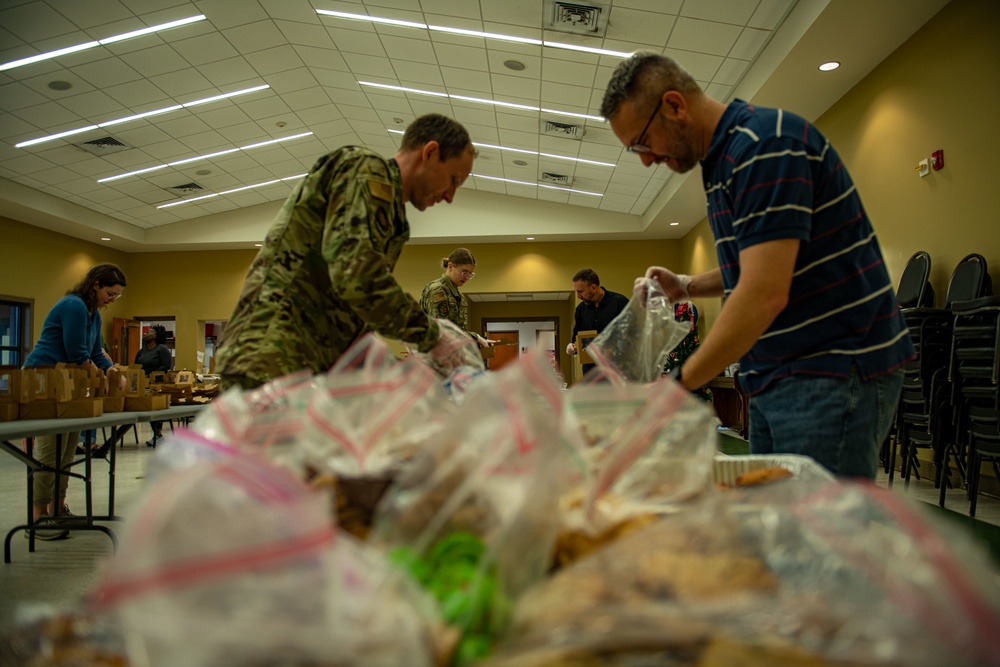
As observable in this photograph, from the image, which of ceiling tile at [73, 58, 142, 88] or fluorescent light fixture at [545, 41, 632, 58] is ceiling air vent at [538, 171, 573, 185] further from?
ceiling tile at [73, 58, 142, 88]

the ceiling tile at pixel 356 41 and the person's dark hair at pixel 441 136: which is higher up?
the ceiling tile at pixel 356 41

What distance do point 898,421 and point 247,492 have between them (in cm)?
455

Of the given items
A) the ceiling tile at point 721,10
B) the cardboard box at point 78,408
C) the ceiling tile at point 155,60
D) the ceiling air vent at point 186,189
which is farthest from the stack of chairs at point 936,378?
the ceiling air vent at point 186,189

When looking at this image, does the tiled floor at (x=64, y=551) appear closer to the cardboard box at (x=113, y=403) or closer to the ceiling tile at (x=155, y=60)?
the cardboard box at (x=113, y=403)

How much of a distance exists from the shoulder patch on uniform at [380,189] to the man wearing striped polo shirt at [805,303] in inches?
22.9

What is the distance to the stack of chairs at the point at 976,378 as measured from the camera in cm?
311

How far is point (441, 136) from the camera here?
1524 mm

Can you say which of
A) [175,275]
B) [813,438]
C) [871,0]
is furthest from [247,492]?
[175,275]

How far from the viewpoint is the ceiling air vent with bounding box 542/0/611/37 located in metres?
5.15

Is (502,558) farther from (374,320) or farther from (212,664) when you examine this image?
(374,320)

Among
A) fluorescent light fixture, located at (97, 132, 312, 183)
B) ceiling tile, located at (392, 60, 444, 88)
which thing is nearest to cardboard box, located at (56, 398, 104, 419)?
ceiling tile, located at (392, 60, 444, 88)

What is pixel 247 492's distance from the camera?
1.47 ft

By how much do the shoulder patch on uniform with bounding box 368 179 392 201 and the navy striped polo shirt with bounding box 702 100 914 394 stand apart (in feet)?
2.27

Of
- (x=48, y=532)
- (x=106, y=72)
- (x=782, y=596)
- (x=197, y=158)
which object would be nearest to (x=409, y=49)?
(x=106, y=72)
